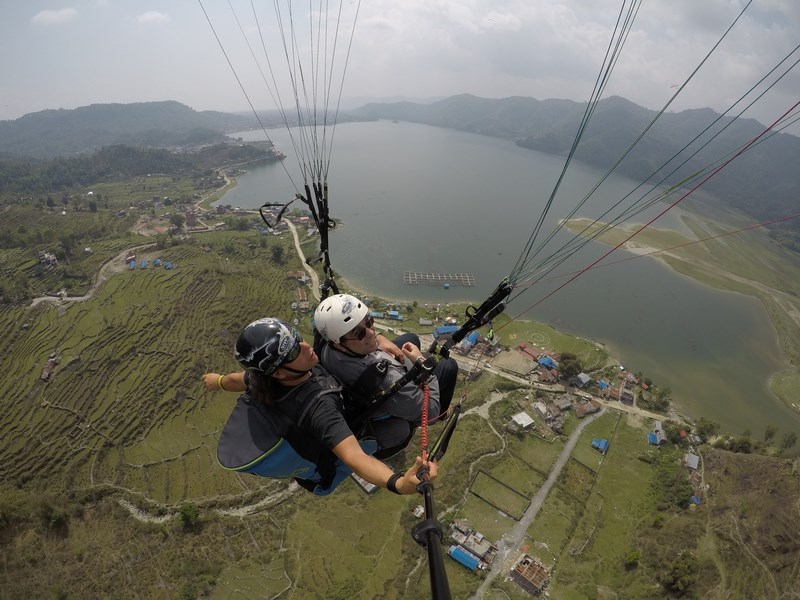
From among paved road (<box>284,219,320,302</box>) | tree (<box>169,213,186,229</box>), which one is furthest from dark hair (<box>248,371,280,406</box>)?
tree (<box>169,213,186,229</box>)

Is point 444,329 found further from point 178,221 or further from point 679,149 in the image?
point 679,149

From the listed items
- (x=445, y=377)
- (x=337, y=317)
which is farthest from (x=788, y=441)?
(x=337, y=317)

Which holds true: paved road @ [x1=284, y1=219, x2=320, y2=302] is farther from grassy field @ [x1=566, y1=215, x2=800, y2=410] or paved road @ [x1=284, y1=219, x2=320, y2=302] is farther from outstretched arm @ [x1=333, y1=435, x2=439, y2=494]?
grassy field @ [x1=566, y1=215, x2=800, y2=410]

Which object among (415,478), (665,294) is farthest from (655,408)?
(415,478)

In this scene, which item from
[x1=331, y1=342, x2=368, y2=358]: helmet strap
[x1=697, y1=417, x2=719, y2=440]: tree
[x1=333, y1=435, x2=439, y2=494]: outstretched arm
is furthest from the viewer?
[x1=697, y1=417, x2=719, y2=440]: tree

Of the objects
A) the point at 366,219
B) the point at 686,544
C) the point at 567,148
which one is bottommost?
the point at 686,544

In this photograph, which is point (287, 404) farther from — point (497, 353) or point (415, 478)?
point (497, 353)

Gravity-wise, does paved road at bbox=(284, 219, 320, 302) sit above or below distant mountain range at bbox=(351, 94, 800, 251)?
below
